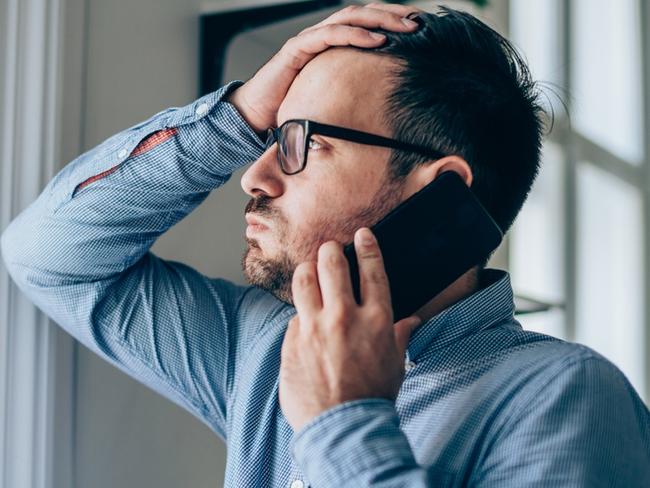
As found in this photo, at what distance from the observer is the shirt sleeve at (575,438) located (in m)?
0.80

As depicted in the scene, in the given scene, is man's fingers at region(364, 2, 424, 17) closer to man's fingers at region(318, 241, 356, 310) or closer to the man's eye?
the man's eye

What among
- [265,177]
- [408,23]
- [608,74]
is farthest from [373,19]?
[608,74]

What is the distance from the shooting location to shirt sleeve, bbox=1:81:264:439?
111 cm

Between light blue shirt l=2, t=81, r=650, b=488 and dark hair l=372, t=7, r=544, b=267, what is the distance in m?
0.17

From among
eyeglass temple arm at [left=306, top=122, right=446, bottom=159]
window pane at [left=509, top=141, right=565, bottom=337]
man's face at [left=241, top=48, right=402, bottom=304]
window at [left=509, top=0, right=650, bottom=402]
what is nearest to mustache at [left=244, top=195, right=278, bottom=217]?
man's face at [left=241, top=48, right=402, bottom=304]

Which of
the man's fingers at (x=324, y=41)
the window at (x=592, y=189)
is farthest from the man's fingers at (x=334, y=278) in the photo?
the window at (x=592, y=189)

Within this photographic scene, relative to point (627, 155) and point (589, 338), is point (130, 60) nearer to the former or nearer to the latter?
point (589, 338)

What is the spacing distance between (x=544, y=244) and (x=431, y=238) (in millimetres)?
2098

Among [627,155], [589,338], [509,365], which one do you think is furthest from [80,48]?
[627,155]

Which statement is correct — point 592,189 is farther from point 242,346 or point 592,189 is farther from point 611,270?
point 242,346

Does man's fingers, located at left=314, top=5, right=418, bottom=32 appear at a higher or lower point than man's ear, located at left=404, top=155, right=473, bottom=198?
higher

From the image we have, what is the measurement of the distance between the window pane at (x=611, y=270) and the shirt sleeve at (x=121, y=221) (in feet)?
7.59

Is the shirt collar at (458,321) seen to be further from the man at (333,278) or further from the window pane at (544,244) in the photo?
the window pane at (544,244)

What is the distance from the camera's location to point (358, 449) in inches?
29.2
